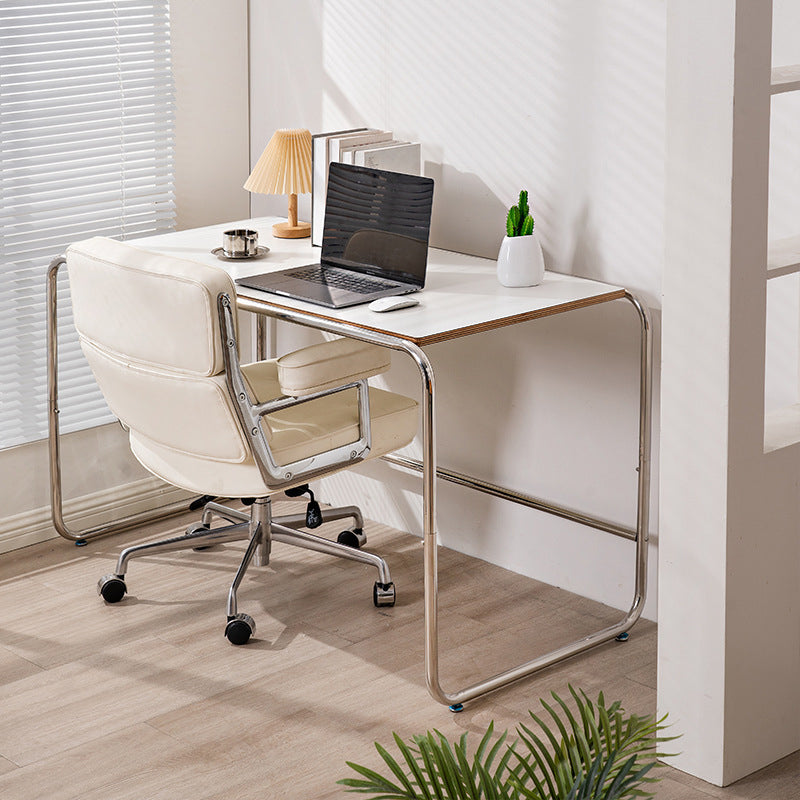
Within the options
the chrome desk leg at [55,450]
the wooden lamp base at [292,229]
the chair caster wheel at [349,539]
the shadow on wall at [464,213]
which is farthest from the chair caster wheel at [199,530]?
the shadow on wall at [464,213]

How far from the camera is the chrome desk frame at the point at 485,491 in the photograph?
2.63 m

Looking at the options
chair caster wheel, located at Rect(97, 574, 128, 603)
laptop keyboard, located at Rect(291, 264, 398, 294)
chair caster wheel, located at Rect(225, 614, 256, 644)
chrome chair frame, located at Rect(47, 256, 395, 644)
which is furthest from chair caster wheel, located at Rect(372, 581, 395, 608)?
laptop keyboard, located at Rect(291, 264, 398, 294)

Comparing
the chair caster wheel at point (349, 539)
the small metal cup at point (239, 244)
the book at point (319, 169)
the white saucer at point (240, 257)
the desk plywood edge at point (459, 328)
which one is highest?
the book at point (319, 169)

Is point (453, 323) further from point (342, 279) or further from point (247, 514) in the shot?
point (247, 514)

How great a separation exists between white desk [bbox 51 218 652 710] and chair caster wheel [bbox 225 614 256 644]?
1.67ft

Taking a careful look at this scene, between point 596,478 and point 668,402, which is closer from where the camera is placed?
point 668,402

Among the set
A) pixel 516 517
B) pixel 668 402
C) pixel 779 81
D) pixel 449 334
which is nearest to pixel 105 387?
pixel 449 334

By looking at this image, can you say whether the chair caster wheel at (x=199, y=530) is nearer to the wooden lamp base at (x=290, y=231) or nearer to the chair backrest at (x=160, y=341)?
the chair backrest at (x=160, y=341)

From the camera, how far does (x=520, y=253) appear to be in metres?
3.00

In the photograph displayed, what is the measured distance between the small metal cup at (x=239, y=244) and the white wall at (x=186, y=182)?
1.81 ft

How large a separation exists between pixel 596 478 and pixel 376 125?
1.13 metres

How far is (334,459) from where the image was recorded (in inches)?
118

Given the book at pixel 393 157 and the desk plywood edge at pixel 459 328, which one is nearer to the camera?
the desk plywood edge at pixel 459 328

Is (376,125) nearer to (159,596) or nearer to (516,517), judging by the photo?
(516,517)
